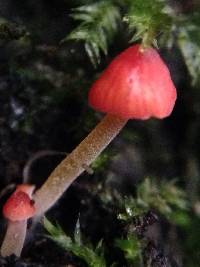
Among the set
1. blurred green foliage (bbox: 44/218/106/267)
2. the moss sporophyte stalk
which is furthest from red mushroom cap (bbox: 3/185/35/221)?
the moss sporophyte stalk

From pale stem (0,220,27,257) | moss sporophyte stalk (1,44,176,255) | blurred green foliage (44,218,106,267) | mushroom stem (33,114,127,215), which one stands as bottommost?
blurred green foliage (44,218,106,267)

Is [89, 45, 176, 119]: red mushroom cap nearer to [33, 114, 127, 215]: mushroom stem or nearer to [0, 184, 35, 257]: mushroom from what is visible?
[33, 114, 127, 215]: mushroom stem

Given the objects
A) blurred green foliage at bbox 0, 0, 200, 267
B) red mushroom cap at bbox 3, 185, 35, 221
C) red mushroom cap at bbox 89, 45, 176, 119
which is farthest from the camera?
blurred green foliage at bbox 0, 0, 200, 267

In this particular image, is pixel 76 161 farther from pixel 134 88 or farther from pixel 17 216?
pixel 134 88

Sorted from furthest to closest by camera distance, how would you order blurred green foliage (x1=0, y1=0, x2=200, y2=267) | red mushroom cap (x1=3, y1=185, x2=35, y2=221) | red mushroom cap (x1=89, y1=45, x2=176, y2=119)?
blurred green foliage (x1=0, y1=0, x2=200, y2=267) → red mushroom cap (x1=3, y1=185, x2=35, y2=221) → red mushroom cap (x1=89, y1=45, x2=176, y2=119)

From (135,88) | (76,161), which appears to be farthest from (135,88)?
(76,161)

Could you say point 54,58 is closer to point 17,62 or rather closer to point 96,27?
point 17,62

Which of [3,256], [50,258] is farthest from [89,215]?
[3,256]

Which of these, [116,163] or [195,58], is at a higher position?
[195,58]
